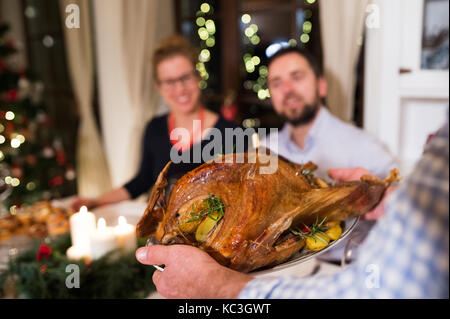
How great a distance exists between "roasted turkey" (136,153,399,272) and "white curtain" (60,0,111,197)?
265 centimetres

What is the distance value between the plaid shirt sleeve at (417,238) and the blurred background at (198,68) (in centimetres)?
131

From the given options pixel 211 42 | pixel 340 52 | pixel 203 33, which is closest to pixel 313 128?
pixel 340 52

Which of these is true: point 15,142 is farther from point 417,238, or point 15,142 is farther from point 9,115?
point 417,238

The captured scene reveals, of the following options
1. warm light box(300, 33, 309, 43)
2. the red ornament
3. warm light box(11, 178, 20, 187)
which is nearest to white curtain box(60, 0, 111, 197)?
warm light box(11, 178, 20, 187)

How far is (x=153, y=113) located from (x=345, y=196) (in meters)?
2.25

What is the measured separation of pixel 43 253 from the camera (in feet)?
2.88

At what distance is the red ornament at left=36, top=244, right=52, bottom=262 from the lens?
2.86 feet

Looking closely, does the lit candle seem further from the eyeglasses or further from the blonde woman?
the eyeglasses

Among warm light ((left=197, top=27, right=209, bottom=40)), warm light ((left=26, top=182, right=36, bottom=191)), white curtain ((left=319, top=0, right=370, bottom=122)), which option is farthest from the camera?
warm light ((left=26, top=182, right=36, bottom=191))

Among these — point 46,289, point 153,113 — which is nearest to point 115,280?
point 46,289

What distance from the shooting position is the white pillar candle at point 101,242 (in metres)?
0.87

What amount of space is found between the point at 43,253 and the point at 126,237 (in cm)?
24
